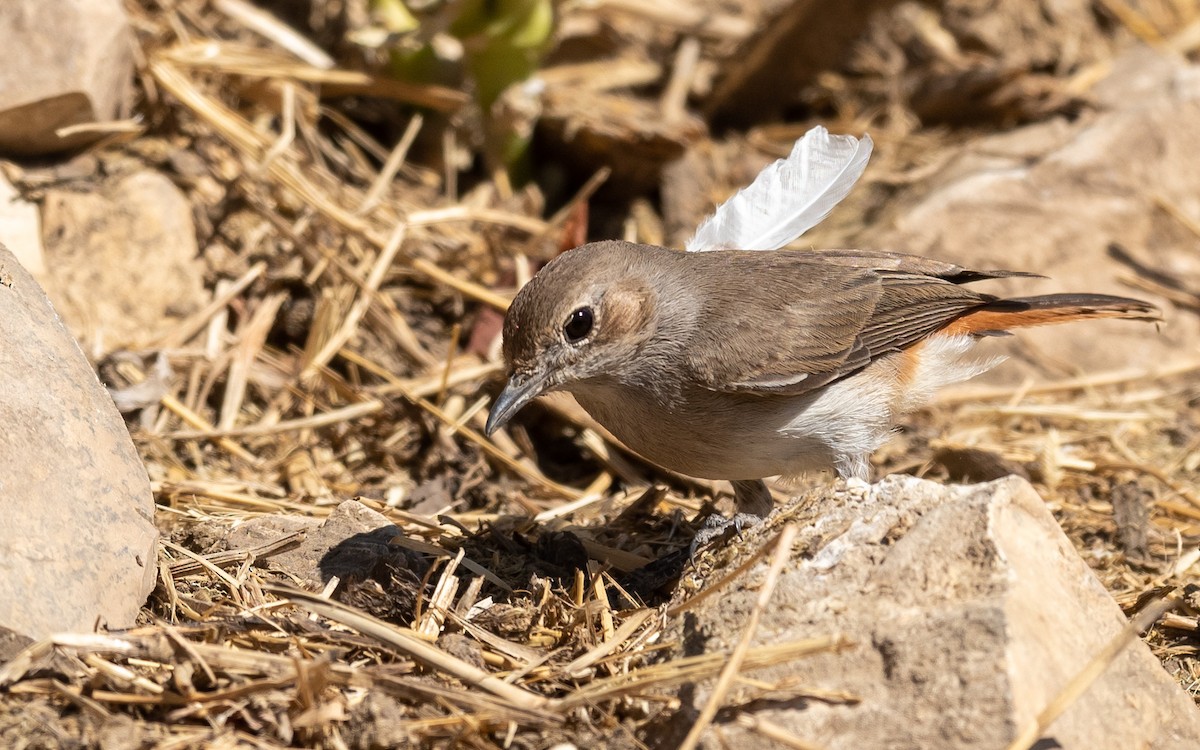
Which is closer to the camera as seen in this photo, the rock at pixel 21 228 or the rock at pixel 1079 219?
the rock at pixel 21 228

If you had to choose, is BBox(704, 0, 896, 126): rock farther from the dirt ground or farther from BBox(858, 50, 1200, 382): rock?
BBox(858, 50, 1200, 382): rock

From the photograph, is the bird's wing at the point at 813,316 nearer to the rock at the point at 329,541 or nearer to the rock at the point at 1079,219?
the rock at the point at 329,541

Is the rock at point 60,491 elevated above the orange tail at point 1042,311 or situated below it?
above

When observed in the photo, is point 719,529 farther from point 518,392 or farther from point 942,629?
point 942,629

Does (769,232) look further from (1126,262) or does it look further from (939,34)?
(939,34)

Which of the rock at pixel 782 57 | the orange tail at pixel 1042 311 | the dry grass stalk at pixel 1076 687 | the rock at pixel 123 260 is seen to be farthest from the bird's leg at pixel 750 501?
the rock at pixel 782 57

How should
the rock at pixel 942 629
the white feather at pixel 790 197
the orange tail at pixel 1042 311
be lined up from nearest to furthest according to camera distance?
the rock at pixel 942 629, the orange tail at pixel 1042 311, the white feather at pixel 790 197
